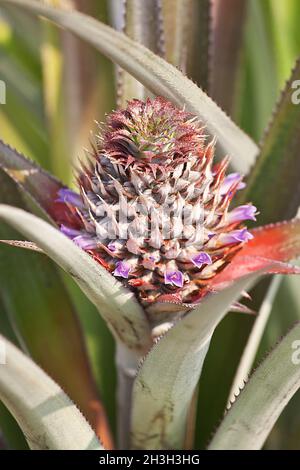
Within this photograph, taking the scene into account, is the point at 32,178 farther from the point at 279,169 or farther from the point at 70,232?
the point at 279,169

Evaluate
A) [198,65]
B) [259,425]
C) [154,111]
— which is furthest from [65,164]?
[259,425]

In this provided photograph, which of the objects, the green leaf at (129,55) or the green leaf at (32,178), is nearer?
the green leaf at (129,55)

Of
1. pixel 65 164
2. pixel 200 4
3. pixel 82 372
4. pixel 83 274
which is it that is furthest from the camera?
pixel 65 164

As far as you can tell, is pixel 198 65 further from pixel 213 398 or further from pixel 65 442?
pixel 65 442

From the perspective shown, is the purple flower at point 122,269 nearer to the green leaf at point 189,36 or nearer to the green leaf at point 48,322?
the green leaf at point 48,322

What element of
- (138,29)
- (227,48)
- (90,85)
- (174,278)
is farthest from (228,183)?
(90,85)

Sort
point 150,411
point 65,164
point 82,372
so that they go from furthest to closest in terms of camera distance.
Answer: point 65,164 < point 82,372 < point 150,411

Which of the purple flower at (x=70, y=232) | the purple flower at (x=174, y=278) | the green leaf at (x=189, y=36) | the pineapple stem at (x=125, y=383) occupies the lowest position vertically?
the pineapple stem at (x=125, y=383)

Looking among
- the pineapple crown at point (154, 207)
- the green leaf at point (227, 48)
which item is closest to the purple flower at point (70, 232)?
the pineapple crown at point (154, 207)
